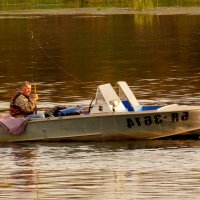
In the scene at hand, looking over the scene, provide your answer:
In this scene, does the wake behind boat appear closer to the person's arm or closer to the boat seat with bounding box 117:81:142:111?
the boat seat with bounding box 117:81:142:111

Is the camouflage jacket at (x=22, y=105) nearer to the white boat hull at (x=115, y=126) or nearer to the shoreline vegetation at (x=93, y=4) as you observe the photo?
the white boat hull at (x=115, y=126)

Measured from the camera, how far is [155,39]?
220 ft

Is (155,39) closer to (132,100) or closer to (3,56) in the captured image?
(3,56)

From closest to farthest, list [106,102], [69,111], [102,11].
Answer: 1. [106,102]
2. [69,111]
3. [102,11]

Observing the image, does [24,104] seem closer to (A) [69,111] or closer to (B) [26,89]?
(B) [26,89]

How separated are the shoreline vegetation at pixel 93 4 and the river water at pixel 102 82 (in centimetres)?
704

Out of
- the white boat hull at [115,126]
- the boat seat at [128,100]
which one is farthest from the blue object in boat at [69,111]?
the boat seat at [128,100]

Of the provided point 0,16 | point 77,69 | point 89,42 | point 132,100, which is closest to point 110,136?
point 132,100

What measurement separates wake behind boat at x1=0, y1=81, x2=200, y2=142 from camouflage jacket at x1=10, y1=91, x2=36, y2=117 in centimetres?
52

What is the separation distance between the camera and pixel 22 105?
94.0 ft

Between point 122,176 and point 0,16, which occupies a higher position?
point 122,176

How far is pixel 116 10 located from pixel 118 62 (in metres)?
47.4

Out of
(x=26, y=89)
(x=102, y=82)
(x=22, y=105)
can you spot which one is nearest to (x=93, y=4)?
(x=102, y=82)

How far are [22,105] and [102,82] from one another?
1421cm
